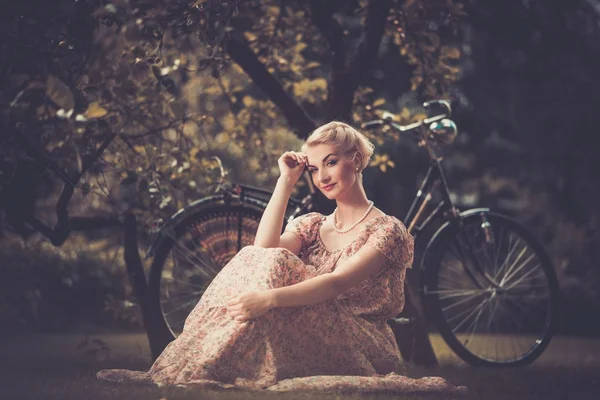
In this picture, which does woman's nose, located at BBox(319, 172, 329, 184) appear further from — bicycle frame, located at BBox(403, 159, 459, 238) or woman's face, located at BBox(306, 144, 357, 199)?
bicycle frame, located at BBox(403, 159, 459, 238)

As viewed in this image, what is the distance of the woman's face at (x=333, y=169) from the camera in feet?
12.7

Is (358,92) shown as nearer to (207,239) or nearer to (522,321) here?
(207,239)

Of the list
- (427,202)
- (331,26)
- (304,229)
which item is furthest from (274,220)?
(331,26)

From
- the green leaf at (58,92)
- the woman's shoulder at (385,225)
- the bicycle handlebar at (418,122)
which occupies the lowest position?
the woman's shoulder at (385,225)

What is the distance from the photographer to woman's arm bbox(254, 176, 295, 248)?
3867mm

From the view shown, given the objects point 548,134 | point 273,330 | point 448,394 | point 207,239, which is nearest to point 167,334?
point 207,239

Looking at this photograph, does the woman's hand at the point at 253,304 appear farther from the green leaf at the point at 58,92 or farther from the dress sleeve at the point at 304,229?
the green leaf at the point at 58,92

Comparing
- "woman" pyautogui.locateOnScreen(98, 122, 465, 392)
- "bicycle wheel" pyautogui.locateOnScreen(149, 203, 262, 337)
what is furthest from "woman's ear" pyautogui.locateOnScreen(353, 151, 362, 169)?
"bicycle wheel" pyautogui.locateOnScreen(149, 203, 262, 337)

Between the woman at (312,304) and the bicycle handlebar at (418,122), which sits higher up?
the bicycle handlebar at (418,122)

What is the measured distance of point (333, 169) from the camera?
3857 millimetres

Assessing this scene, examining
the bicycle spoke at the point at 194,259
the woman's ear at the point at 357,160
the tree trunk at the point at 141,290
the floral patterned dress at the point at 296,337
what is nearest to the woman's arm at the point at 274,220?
the floral patterned dress at the point at 296,337

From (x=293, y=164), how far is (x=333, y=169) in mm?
249

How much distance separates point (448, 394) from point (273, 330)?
33.3 inches

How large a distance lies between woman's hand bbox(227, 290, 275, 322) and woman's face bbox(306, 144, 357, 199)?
0.69 meters
